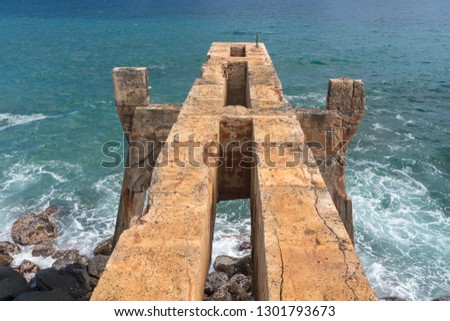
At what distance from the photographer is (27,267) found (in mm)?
11383

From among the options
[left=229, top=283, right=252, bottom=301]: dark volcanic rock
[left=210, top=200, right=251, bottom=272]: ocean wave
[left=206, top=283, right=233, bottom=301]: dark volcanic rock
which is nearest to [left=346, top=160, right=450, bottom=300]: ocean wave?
[left=210, top=200, right=251, bottom=272]: ocean wave

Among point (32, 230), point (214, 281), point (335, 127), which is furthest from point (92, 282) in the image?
point (335, 127)

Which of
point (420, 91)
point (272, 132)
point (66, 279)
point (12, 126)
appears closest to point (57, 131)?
point (12, 126)

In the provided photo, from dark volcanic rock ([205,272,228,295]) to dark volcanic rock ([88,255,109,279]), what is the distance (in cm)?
309

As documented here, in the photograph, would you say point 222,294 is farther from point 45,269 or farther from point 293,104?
point 293,104

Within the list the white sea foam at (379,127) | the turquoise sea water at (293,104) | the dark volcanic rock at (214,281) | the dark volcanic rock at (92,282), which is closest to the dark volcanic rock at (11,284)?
the dark volcanic rock at (92,282)

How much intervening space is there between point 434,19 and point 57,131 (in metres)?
63.0

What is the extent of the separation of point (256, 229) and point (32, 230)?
10.8m

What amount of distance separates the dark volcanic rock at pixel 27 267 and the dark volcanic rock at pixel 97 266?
5.55 feet

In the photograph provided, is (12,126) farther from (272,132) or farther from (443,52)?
(443,52)

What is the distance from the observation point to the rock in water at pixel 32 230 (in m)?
12.7

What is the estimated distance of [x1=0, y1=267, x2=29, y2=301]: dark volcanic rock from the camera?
9469 millimetres

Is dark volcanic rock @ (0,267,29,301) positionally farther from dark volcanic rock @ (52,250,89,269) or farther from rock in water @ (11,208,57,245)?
rock in water @ (11,208,57,245)

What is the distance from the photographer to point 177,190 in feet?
14.5
